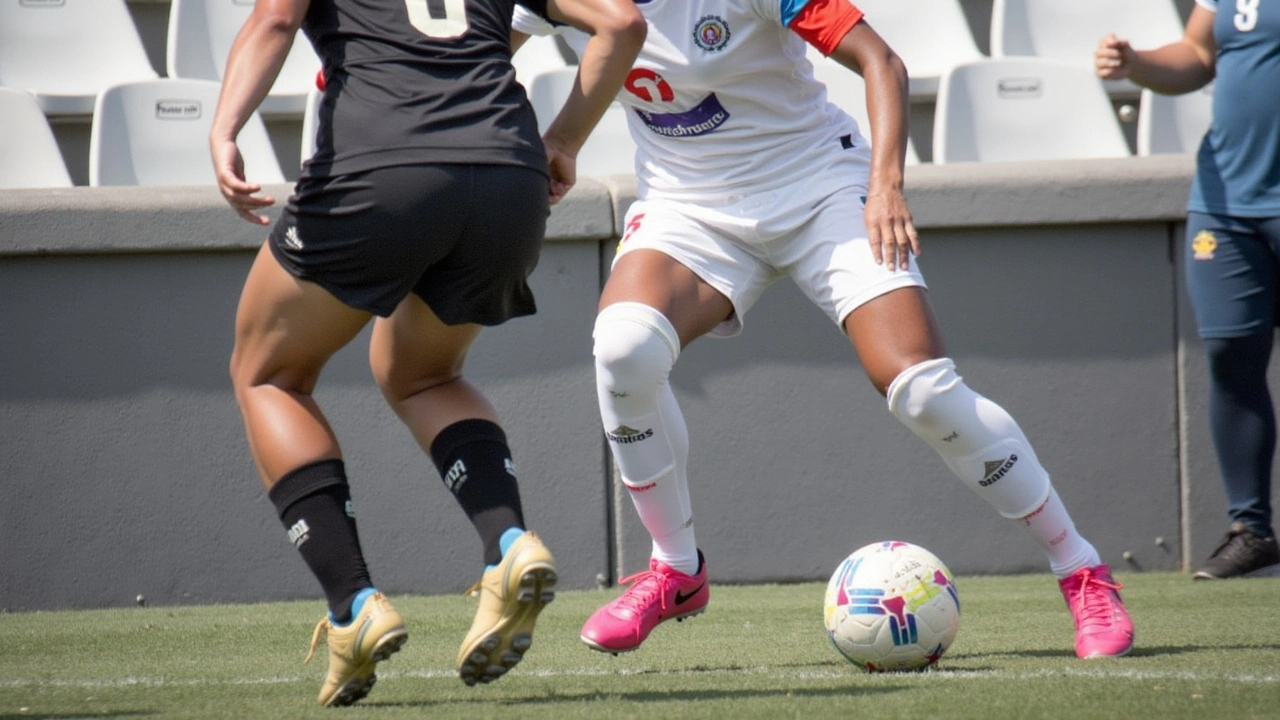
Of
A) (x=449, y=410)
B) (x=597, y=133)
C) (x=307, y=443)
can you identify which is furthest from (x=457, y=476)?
(x=597, y=133)

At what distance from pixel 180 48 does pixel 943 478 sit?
3783mm

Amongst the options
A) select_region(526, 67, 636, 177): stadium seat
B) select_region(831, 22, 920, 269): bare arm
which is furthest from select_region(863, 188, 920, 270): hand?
select_region(526, 67, 636, 177): stadium seat

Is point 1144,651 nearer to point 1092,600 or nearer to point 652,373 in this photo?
point 1092,600

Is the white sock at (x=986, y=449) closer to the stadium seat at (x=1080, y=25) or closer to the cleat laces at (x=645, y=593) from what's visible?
the cleat laces at (x=645, y=593)

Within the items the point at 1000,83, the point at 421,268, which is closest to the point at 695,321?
the point at 421,268

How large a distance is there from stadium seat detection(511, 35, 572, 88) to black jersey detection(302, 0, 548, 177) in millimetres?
4075

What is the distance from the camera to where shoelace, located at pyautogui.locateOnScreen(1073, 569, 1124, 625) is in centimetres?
325

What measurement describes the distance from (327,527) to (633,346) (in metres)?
0.85

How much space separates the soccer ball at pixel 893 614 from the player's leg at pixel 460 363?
71 cm

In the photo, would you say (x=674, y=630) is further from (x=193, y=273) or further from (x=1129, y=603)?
(x=193, y=273)

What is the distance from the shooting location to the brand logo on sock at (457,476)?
280cm

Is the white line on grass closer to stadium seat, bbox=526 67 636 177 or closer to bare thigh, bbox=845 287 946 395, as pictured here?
bare thigh, bbox=845 287 946 395

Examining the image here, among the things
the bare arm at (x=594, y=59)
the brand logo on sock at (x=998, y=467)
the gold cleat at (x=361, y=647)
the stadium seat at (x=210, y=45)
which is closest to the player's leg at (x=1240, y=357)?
the brand logo on sock at (x=998, y=467)

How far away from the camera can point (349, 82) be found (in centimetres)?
272
